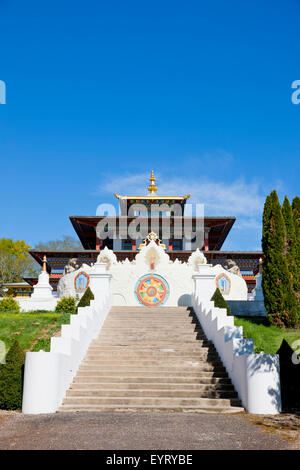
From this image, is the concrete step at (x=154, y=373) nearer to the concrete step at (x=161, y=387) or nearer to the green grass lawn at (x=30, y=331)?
the concrete step at (x=161, y=387)

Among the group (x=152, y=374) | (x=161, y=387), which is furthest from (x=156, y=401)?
(x=152, y=374)

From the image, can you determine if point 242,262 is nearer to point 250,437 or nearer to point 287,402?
point 287,402

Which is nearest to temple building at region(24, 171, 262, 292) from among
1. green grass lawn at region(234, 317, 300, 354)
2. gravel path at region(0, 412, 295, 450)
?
green grass lawn at region(234, 317, 300, 354)

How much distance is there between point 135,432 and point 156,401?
2.91 meters

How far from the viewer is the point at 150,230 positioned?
3931cm

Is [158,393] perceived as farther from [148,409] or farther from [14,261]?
[14,261]

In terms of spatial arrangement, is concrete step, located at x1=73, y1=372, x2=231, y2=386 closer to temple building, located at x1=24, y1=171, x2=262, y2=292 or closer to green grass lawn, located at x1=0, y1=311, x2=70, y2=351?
green grass lawn, located at x1=0, y1=311, x2=70, y2=351

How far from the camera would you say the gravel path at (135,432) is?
6035 mm

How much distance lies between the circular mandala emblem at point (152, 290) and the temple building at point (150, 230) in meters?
12.0

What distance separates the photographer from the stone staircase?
373 inches

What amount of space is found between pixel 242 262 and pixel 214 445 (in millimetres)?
31688

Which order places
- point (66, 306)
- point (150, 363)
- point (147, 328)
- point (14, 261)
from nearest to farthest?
1. point (150, 363)
2. point (147, 328)
3. point (66, 306)
4. point (14, 261)

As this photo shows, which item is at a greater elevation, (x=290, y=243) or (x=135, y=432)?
(x=290, y=243)

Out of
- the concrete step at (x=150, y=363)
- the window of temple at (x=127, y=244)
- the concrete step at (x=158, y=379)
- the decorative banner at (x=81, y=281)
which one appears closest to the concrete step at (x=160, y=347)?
the concrete step at (x=150, y=363)
